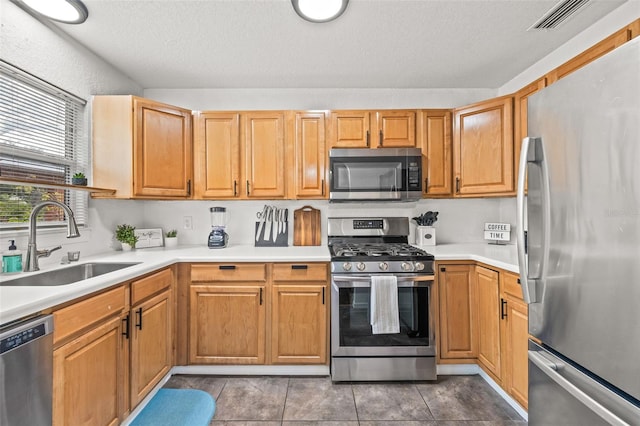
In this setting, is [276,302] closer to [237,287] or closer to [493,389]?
[237,287]

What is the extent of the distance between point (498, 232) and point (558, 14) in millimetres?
1706

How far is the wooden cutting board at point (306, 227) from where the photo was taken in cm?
289

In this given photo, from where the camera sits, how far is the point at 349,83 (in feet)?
9.18

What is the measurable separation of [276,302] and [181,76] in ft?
7.10

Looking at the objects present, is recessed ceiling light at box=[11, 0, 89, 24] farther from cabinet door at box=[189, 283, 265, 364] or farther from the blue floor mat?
the blue floor mat

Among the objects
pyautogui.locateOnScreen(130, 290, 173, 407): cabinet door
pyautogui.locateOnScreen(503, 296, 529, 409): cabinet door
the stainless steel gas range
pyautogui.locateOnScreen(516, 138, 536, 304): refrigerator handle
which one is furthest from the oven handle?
pyautogui.locateOnScreen(130, 290, 173, 407): cabinet door

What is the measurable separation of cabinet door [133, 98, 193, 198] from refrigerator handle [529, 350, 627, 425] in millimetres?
2617

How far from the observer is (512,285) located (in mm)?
1876

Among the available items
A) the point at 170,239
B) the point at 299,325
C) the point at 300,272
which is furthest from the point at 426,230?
the point at 170,239

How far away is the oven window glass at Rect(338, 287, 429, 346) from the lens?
87.0 inches

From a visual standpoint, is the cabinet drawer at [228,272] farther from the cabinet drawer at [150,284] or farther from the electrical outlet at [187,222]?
the electrical outlet at [187,222]

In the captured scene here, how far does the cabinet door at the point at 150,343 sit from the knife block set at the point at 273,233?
0.96 m

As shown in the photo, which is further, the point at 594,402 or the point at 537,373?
the point at 537,373

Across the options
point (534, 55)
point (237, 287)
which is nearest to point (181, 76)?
point (237, 287)
